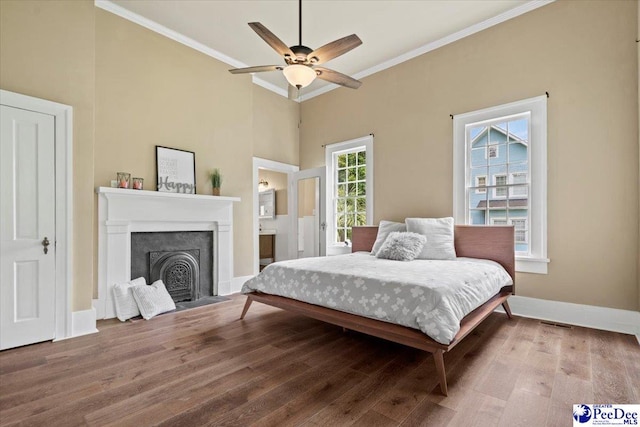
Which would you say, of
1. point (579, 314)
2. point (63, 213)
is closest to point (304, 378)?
point (63, 213)

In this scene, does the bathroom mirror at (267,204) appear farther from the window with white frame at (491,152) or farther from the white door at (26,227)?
the window with white frame at (491,152)

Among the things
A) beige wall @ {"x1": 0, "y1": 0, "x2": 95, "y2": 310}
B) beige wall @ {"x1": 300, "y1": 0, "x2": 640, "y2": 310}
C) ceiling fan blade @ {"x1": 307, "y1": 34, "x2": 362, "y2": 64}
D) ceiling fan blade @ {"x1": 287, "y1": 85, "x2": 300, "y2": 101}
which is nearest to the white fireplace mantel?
beige wall @ {"x1": 0, "y1": 0, "x2": 95, "y2": 310}

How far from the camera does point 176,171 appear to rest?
13.6ft

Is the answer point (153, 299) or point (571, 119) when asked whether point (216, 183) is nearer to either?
point (153, 299)

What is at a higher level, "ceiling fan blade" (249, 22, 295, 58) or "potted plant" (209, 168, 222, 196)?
"ceiling fan blade" (249, 22, 295, 58)

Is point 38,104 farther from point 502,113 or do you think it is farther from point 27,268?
point 502,113

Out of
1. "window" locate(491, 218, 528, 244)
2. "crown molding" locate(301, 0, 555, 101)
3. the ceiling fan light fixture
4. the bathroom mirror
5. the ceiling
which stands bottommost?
"window" locate(491, 218, 528, 244)

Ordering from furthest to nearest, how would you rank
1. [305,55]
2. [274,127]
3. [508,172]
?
1. [274,127]
2. [508,172]
3. [305,55]

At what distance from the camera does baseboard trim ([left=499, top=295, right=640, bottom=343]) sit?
295 centimetres

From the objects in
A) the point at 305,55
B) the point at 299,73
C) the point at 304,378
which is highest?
the point at 305,55

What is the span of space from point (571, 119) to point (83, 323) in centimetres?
532

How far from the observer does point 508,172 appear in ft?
12.3

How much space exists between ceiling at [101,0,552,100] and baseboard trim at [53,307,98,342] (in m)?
3.34

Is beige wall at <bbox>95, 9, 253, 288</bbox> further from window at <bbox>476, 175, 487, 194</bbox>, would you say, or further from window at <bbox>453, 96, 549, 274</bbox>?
window at <bbox>476, 175, 487, 194</bbox>
